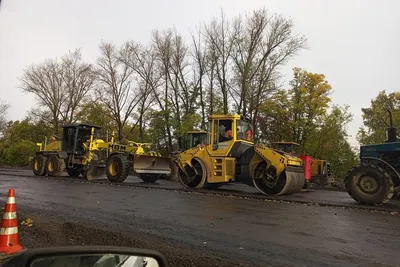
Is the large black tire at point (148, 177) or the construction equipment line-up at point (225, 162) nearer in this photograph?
the construction equipment line-up at point (225, 162)

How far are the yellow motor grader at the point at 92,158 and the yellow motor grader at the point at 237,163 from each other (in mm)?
3247

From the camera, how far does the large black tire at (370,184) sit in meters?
11.7

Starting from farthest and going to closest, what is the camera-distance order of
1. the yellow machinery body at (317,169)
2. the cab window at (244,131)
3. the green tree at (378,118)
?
the green tree at (378,118), the yellow machinery body at (317,169), the cab window at (244,131)

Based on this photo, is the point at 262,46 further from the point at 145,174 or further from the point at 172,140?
the point at 145,174

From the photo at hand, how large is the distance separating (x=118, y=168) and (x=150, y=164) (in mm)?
1677

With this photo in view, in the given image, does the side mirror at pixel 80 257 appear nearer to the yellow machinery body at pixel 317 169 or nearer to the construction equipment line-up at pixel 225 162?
the construction equipment line-up at pixel 225 162

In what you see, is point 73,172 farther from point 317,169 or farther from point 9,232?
point 9,232

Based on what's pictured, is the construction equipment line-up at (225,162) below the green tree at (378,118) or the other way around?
below

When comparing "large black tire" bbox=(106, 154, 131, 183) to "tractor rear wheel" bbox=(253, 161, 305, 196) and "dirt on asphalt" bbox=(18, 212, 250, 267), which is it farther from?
"dirt on asphalt" bbox=(18, 212, 250, 267)

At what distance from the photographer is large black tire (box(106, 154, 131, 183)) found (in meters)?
18.6

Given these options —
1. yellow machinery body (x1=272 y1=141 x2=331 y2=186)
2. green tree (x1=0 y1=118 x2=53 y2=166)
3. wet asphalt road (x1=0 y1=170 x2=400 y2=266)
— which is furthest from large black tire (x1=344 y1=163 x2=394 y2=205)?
green tree (x1=0 y1=118 x2=53 y2=166)

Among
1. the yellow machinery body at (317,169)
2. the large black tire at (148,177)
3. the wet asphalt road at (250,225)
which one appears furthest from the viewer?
the yellow machinery body at (317,169)

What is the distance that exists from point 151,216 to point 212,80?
95.4ft

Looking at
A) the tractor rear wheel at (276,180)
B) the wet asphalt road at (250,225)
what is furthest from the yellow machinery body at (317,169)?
the wet asphalt road at (250,225)
